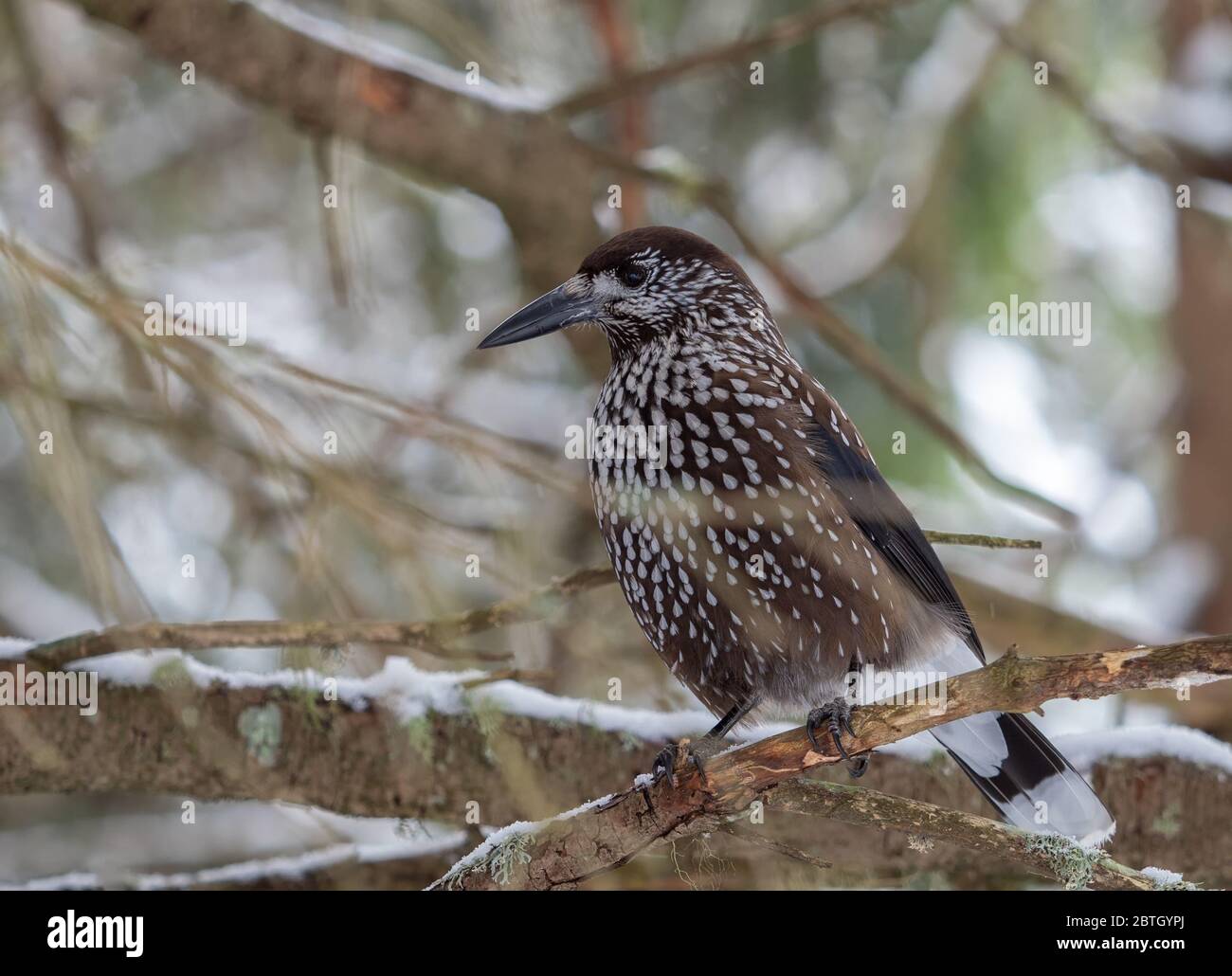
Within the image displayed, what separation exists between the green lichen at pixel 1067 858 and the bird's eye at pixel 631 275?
5.53ft

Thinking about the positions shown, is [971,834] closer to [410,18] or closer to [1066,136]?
[410,18]

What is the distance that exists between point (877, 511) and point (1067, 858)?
0.99 m

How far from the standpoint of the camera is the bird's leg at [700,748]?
2855 millimetres

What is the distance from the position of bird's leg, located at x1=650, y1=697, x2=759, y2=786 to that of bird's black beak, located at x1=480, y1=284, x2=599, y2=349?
40.3 inches

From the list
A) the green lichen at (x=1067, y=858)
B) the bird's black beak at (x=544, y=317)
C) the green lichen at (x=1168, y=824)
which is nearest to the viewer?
the green lichen at (x=1067, y=858)

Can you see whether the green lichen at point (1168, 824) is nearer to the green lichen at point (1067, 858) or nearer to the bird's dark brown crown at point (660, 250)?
the green lichen at point (1067, 858)

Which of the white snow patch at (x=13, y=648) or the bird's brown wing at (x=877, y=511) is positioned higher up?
the bird's brown wing at (x=877, y=511)

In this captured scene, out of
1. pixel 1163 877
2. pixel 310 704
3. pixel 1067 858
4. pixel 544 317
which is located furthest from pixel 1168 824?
pixel 310 704

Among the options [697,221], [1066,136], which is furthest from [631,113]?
[1066,136]

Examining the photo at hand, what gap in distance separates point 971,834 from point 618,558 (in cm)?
105

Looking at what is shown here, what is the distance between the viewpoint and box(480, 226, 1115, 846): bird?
10.2 ft

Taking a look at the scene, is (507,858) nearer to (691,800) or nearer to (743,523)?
(691,800)

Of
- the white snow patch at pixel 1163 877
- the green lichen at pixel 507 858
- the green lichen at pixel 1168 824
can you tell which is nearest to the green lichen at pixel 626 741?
the green lichen at pixel 507 858

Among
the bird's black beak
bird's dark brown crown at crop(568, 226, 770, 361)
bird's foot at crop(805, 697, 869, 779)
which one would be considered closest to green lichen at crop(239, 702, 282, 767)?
the bird's black beak
